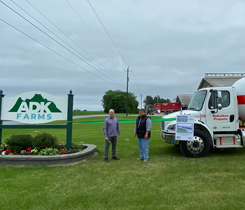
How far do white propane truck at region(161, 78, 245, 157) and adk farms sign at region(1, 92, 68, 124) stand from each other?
13.3 ft

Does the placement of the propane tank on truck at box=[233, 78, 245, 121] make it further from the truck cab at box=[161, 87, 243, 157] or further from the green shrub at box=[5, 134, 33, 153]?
the green shrub at box=[5, 134, 33, 153]

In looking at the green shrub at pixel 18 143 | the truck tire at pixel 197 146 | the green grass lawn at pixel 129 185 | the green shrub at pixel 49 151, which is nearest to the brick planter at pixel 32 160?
the green grass lawn at pixel 129 185

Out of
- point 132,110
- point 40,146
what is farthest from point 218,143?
point 132,110

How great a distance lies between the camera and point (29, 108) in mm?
6664

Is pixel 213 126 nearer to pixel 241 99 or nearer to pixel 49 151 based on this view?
pixel 241 99

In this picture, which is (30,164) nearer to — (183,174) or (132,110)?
(183,174)

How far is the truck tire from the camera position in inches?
265

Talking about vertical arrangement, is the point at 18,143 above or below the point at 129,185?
above

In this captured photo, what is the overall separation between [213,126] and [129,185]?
398cm

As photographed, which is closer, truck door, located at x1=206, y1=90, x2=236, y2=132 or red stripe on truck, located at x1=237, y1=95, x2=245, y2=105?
truck door, located at x1=206, y1=90, x2=236, y2=132

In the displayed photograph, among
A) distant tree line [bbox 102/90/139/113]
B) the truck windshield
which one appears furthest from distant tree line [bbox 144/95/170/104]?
the truck windshield

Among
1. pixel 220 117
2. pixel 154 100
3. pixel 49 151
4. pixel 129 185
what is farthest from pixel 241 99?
pixel 154 100

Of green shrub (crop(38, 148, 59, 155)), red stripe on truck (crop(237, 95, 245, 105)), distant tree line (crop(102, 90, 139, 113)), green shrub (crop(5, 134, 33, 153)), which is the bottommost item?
green shrub (crop(38, 148, 59, 155))

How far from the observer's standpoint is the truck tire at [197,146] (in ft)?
22.1
